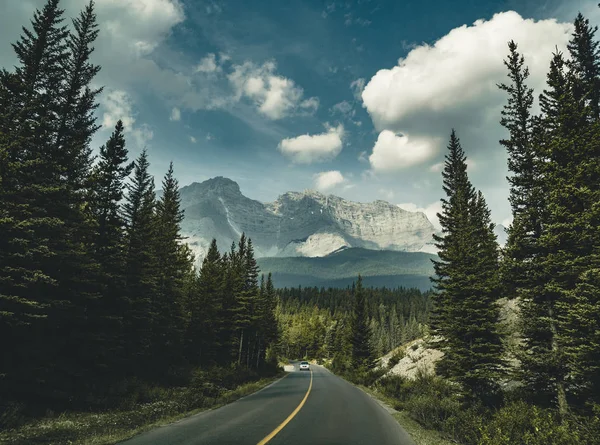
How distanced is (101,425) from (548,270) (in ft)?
53.5

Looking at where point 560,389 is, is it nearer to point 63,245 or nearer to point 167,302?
point 63,245

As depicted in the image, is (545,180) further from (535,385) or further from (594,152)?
(535,385)

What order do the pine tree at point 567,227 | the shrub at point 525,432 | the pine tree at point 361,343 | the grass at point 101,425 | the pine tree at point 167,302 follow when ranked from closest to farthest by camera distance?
the shrub at point 525,432 < the grass at point 101,425 < the pine tree at point 567,227 < the pine tree at point 167,302 < the pine tree at point 361,343

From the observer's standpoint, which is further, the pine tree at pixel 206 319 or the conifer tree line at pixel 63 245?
the pine tree at pixel 206 319

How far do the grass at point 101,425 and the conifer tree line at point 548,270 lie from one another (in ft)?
44.3

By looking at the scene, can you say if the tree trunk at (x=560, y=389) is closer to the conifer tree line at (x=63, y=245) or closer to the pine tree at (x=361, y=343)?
the conifer tree line at (x=63, y=245)

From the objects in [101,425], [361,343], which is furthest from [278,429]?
[361,343]

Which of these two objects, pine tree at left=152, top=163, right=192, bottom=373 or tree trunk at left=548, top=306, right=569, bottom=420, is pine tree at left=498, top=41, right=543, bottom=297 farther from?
pine tree at left=152, top=163, right=192, bottom=373

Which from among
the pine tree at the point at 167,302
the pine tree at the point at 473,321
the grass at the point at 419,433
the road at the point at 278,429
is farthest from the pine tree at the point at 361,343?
the road at the point at 278,429

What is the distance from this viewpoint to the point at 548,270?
41.7ft

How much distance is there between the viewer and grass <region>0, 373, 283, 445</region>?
27.8 ft

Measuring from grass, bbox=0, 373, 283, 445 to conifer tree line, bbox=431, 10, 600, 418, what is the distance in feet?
44.3

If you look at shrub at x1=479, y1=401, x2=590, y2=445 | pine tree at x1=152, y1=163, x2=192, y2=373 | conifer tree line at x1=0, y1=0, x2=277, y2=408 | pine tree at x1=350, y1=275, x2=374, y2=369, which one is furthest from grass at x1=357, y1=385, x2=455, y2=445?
pine tree at x1=350, y1=275, x2=374, y2=369

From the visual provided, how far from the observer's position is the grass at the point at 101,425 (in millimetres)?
8477
